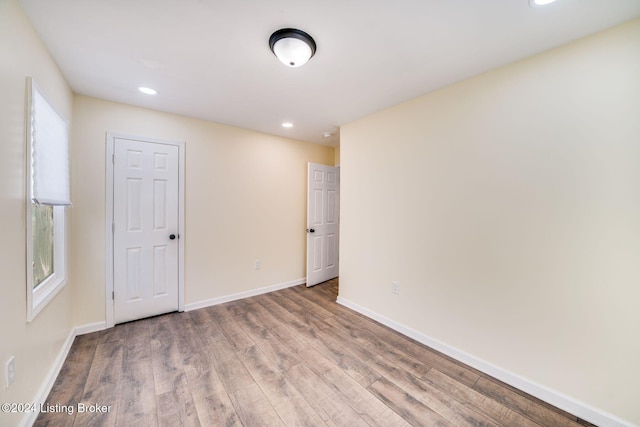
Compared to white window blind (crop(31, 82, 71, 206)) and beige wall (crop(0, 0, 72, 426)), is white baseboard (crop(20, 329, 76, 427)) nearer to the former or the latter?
beige wall (crop(0, 0, 72, 426))

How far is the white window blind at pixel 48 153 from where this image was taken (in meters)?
1.57

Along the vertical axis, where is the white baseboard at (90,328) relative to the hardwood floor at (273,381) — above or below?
above

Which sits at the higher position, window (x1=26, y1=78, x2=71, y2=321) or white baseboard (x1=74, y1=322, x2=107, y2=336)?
window (x1=26, y1=78, x2=71, y2=321)

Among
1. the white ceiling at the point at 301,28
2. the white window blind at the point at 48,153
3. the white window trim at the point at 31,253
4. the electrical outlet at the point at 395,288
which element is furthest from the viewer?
the electrical outlet at the point at 395,288

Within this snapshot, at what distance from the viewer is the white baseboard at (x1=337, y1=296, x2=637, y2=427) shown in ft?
4.83

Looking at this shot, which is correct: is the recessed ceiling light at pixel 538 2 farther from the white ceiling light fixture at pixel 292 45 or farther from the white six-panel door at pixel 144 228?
the white six-panel door at pixel 144 228

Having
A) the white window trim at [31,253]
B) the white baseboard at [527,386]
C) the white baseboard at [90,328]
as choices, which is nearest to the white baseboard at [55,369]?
the white baseboard at [90,328]

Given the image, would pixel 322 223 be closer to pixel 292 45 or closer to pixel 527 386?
pixel 292 45

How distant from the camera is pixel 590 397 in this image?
1515 millimetres

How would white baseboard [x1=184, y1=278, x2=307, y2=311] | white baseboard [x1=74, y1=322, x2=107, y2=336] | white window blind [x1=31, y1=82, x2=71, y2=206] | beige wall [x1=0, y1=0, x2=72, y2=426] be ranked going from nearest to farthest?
beige wall [x1=0, y1=0, x2=72, y2=426], white window blind [x1=31, y1=82, x2=71, y2=206], white baseboard [x1=74, y1=322, x2=107, y2=336], white baseboard [x1=184, y1=278, x2=307, y2=311]

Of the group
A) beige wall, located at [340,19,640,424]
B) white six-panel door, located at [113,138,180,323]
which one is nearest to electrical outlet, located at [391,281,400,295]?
beige wall, located at [340,19,640,424]

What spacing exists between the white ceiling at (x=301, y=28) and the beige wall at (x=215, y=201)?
1.39 feet

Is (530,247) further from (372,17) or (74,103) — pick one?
(74,103)

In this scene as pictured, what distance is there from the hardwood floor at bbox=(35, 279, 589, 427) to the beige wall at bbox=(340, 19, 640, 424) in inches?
12.6
